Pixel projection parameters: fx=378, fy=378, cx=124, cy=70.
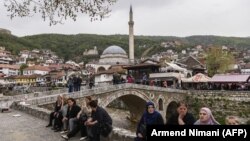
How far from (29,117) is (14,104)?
5.27m

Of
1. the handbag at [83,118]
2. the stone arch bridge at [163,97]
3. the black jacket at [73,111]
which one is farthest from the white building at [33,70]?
the handbag at [83,118]

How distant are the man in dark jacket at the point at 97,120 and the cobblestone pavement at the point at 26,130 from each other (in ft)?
4.87

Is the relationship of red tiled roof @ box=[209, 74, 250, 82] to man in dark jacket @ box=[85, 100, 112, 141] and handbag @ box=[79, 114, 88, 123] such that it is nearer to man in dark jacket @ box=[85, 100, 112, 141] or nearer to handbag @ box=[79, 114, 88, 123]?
handbag @ box=[79, 114, 88, 123]

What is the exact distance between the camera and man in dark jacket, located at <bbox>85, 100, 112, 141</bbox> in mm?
10617

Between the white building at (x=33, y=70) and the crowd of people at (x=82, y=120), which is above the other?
the crowd of people at (x=82, y=120)

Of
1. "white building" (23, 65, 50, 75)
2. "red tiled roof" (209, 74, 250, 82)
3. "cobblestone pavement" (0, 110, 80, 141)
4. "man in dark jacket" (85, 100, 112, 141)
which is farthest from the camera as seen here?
"white building" (23, 65, 50, 75)

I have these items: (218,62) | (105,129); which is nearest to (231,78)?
(218,62)

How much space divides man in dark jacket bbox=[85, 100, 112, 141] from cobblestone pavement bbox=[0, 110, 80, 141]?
4.87 ft

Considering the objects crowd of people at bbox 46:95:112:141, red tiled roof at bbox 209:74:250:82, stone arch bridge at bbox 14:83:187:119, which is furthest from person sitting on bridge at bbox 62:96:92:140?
red tiled roof at bbox 209:74:250:82

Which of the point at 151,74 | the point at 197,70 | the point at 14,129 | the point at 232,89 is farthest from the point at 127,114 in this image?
the point at 14,129

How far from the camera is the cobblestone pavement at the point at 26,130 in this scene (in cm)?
1292

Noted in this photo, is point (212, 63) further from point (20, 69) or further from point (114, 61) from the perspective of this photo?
point (20, 69)

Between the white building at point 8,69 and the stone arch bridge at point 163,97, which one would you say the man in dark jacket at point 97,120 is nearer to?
the stone arch bridge at point 163,97

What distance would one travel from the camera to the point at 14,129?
48.8ft
